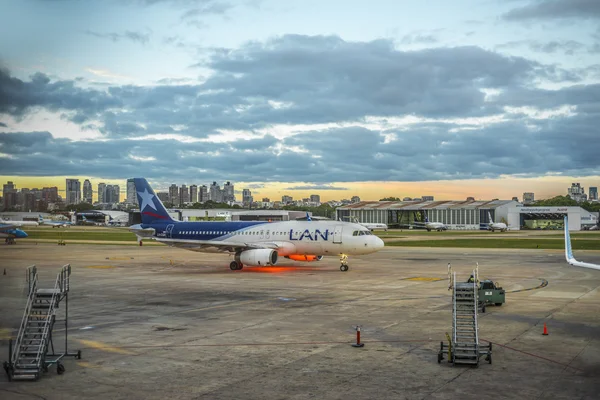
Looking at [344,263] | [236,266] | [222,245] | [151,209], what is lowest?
[236,266]

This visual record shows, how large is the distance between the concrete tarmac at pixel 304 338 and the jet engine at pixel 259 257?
275 cm

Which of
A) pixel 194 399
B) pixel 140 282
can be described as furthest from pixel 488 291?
pixel 140 282

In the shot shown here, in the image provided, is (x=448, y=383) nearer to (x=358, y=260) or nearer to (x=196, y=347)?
(x=196, y=347)

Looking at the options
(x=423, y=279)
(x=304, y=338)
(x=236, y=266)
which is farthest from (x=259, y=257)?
(x=304, y=338)

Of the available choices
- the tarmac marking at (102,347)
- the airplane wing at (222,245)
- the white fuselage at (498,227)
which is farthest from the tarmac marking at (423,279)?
the white fuselage at (498,227)

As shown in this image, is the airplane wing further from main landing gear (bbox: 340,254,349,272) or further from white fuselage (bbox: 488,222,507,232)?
white fuselage (bbox: 488,222,507,232)

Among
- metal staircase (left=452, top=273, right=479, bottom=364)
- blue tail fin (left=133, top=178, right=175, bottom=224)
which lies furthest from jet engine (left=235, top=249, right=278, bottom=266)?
metal staircase (left=452, top=273, right=479, bottom=364)

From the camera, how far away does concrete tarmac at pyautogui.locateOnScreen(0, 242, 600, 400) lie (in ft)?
53.9

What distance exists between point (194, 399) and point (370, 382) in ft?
16.6

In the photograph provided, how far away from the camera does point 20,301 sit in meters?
32.7

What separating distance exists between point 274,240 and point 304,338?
95.7ft

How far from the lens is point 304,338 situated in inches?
898

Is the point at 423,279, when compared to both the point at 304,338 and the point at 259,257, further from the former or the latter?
the point at 304,338

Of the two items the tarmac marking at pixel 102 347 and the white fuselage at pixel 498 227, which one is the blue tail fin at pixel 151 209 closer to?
the tarmac marking at pixel 102 347
